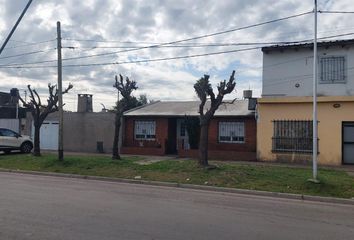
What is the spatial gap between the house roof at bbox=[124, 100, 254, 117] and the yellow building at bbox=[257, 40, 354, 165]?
2.26m

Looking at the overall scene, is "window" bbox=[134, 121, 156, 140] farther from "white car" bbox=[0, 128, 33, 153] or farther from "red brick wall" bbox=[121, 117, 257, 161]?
"white car" bbox=[0, 128, 33, 153]

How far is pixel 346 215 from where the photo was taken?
1022 centimetres

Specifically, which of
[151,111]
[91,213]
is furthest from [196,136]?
[91,213]

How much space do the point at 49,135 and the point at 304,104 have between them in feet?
60.1

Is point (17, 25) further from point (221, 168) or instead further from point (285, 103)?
point (285, 103)

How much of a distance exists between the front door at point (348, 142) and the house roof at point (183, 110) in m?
5.12

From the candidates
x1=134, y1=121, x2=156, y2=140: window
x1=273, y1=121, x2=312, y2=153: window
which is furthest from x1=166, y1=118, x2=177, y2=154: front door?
x1=273, y1=121, x2=312, y2=153: window

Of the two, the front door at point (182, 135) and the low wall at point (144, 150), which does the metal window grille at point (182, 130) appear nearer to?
the front door at point (182, 135)

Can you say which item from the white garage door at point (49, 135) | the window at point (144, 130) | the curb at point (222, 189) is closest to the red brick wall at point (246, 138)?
the window at point (144, 130)

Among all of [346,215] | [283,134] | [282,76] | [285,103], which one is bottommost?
[346,215]

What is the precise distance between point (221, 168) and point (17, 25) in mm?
9504

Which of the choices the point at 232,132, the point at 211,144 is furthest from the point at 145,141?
the point at 232,132

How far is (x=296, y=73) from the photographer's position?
2316cm

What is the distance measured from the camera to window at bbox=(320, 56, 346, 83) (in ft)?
A: 73.5
